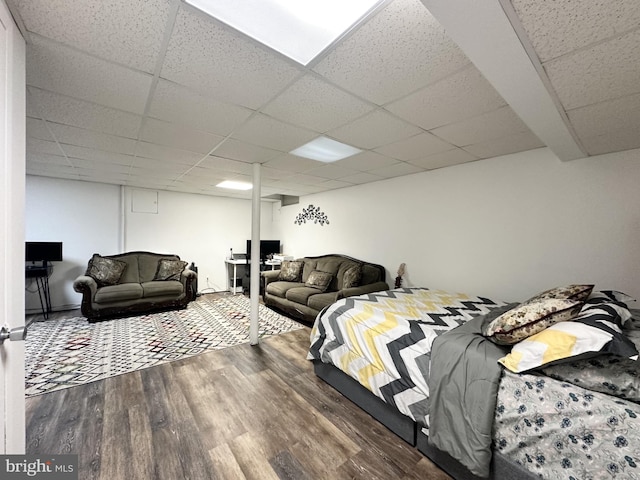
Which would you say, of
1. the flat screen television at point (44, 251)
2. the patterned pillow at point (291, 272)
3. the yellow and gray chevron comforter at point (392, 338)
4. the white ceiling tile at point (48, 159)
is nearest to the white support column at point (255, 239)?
the yellow and gray chevron comforter at point (392, 338)

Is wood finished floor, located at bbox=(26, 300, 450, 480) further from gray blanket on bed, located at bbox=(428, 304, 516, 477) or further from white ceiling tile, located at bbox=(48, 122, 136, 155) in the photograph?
white ceiling tile, located at bbox=(48, 122, 136, 155)

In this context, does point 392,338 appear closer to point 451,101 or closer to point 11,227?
point 451,101

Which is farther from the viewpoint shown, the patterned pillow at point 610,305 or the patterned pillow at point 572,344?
the patterned pillow at point 610,305

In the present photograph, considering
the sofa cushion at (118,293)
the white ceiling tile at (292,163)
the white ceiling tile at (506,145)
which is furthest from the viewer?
the sofa cushion at (118,293)

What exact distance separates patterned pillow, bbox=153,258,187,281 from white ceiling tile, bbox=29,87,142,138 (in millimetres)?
3076

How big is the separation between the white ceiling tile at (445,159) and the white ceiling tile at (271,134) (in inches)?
59.8

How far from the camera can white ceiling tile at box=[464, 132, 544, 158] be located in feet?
8.14

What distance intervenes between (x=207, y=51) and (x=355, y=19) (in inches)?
31.2

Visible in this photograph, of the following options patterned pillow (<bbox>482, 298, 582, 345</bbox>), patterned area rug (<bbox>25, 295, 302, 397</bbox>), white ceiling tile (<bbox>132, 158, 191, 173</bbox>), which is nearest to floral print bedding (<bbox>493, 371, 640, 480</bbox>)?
patterned pillow (<bbox>482, 298, 582, 345</bbox>)

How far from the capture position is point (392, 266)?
165 inches

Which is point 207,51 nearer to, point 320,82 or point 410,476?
point 320,82

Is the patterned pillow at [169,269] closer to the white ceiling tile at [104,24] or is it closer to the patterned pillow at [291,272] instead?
the patterned pillow at [291,272]

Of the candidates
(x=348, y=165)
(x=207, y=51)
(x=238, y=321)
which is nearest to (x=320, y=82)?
(x=207, y=51)

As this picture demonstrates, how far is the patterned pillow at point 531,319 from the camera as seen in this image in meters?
1.45
